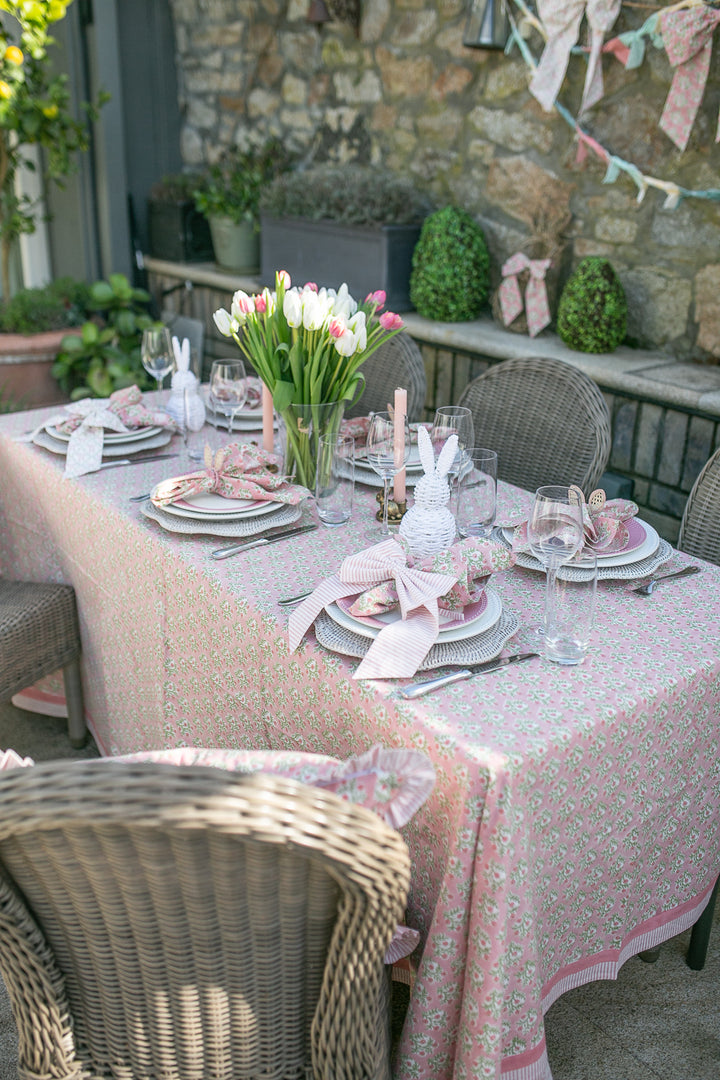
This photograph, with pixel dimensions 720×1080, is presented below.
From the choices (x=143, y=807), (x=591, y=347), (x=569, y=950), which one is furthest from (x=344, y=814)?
(x=591, y=347)

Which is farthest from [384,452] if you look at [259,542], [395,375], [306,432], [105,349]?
[105,349]

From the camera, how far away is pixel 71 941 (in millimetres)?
1013

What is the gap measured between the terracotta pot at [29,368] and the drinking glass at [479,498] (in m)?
3.13

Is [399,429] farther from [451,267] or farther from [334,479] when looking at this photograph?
[451,267]

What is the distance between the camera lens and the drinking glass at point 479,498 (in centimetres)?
160

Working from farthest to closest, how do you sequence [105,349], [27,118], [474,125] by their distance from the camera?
1. [105,349]
2. [27,118]
3. [474,125]

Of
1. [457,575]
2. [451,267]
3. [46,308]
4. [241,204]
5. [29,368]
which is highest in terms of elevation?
[241,204]

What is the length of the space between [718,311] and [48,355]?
292 cm

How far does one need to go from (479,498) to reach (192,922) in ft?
2.85

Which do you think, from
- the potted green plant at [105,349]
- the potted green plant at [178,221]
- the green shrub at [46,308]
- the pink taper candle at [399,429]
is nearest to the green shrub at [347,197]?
the potted green plant at [178,221]

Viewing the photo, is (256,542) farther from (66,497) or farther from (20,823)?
(20,823)

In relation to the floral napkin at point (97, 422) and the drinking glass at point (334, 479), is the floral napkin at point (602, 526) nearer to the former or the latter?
the drinking glass at point (334, 479)

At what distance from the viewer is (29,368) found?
14.2ft

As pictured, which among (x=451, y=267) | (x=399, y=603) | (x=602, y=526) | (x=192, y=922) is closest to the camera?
(x=192, y=922)
